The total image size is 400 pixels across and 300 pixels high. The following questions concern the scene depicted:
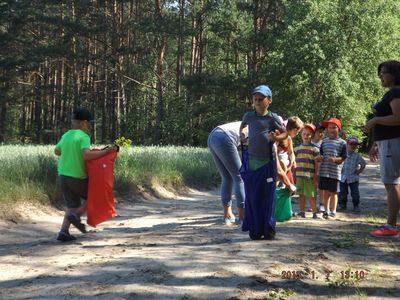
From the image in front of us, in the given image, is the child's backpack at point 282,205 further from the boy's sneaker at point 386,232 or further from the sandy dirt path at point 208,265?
the boy's sneaker at point 386,232

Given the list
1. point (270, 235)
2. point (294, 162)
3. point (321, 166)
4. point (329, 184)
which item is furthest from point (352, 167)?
point (270, 235)

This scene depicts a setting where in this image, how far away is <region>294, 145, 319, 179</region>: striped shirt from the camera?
8.49 m

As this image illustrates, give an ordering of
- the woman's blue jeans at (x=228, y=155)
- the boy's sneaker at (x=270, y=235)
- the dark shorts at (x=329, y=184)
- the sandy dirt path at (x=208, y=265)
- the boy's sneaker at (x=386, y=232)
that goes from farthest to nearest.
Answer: the dark shorts at (x=329, y=184), the woman's blue jeans at (x=228, y=155), the boy's sneaker at (x=386, y=232), the boy's sneaker at (x=270, y=235), the sandy dirt path at (x=208, y=265)

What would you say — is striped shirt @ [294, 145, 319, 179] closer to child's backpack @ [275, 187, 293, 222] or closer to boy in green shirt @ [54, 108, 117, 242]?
child's backpack @ [275, 187, 293, 222]

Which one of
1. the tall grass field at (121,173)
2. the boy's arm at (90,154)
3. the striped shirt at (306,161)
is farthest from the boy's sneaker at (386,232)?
the tall grass field at (121,173)

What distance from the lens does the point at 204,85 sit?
119 ft

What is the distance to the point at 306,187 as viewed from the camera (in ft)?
27.8

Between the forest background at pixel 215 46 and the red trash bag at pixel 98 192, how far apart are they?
29.7 metres

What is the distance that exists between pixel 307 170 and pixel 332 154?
63cm

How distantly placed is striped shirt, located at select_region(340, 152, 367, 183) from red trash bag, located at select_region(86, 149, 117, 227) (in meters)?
Answer: 6.01

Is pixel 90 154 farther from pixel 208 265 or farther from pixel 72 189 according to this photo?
pixel 208 265

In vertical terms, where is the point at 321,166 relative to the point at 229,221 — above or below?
above

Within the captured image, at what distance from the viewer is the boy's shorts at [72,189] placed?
249 inches

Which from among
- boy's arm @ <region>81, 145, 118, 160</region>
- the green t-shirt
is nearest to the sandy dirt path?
the green t-shirt
